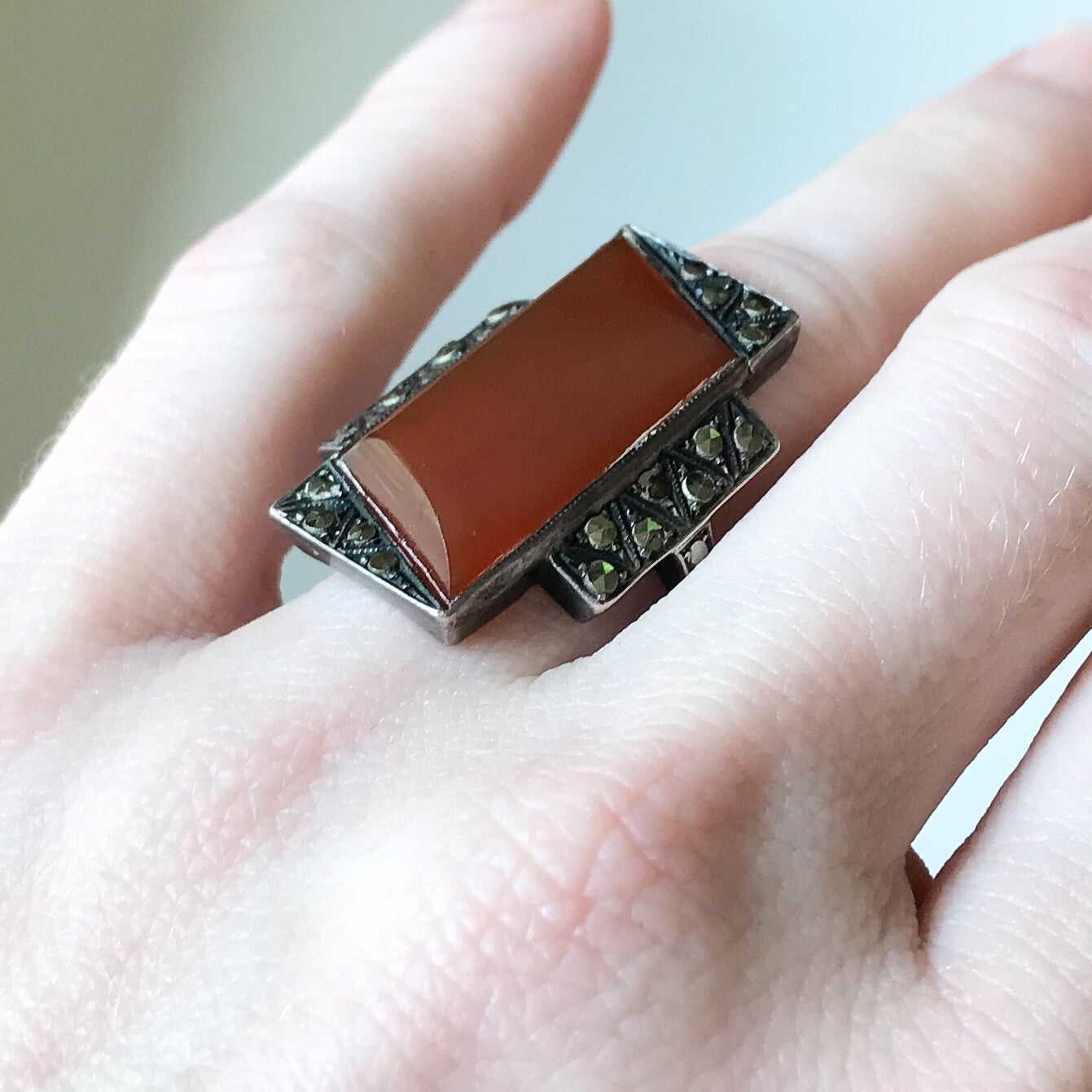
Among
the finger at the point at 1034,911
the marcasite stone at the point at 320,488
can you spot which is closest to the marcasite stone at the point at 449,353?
the marcasite stone at the point at 320,488

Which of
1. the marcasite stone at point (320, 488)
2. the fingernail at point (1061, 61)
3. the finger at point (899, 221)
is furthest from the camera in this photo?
the fingernail at point (1061, 61)

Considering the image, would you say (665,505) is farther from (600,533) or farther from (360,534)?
(360,534)

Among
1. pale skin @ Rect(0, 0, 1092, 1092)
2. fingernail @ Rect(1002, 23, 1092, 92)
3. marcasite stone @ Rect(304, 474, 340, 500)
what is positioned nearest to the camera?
pale skin @ Rect(0, 0, 1092, 1092)

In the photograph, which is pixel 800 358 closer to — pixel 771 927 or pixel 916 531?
pixel 916 531

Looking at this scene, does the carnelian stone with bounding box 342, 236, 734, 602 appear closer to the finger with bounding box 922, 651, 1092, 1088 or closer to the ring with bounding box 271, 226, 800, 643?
the ring with bounding box 271, 226, 800, 643

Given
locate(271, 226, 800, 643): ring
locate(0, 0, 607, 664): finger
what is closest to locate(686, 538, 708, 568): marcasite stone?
locate(271, 226, 800, 643): ring

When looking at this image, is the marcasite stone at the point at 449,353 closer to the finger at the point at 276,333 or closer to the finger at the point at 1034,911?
the finger at the point at 276,333

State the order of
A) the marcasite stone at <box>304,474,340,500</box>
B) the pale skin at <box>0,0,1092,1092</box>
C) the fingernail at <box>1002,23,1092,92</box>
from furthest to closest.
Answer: the fingernail at <box>1002,23,1092,92</box>, the marcasite stone at <box>304,474,340,500</box>, the pale skin at <box>0,0,1092,1092</box>
